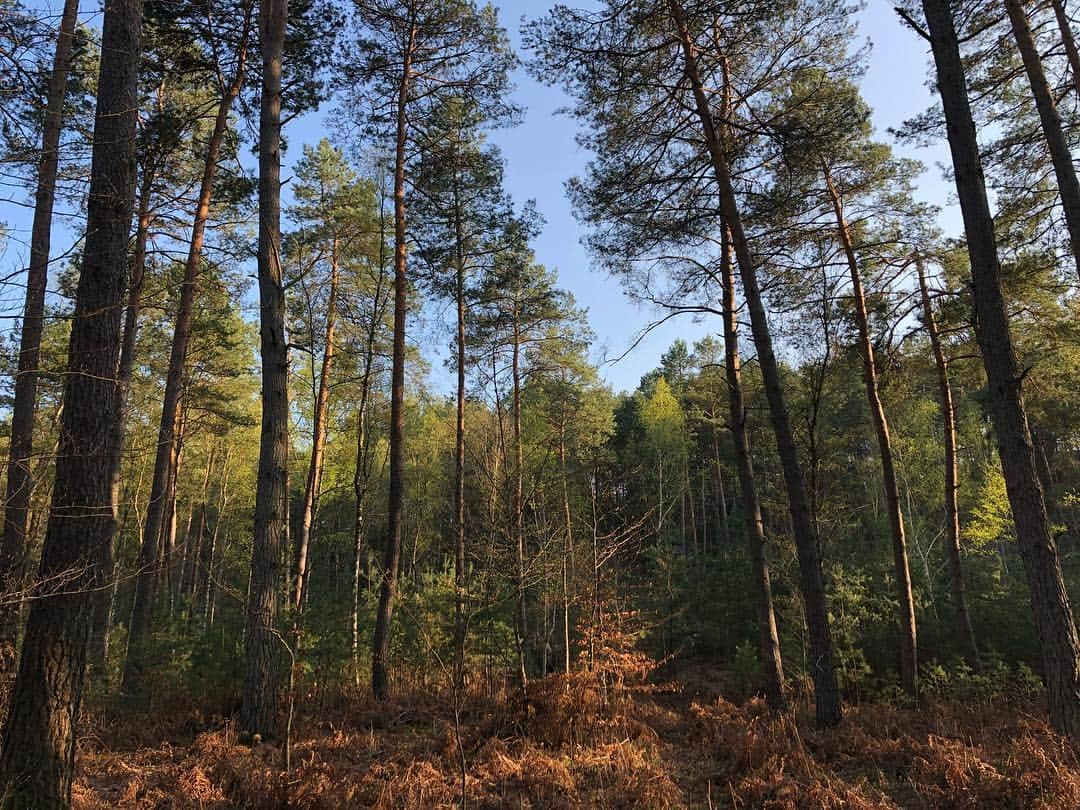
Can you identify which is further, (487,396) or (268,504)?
(487,396)

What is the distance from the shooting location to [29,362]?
5617 millimetres

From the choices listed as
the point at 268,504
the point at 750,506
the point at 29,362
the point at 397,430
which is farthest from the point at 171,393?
the point at 750,506

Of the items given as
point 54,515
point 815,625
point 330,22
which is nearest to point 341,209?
point 330,22

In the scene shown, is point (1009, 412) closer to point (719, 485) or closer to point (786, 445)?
point (786, 445)

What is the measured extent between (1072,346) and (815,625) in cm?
701

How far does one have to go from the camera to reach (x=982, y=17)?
25.1 feet

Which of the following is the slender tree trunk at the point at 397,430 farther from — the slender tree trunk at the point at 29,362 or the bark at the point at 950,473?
the bark at the point at 950,473

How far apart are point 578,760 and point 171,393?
7.79 meters

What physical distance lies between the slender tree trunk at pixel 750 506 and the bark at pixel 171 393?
7383 millimetres

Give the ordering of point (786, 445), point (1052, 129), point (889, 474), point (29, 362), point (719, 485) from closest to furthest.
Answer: point (29, 362) < point (786, 445) < point (1052, 129) < point (889, 474) < point (719, 485)

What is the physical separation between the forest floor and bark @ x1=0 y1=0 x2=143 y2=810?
0.60 m

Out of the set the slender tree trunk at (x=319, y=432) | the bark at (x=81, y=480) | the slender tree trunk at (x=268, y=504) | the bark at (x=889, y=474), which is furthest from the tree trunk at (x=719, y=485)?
the bark at (x=81, y=480)

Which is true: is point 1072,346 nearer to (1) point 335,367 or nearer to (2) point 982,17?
(2) point 982,17

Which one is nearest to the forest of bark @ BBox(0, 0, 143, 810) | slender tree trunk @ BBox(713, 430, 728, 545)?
bark @ BBox(0, 0, 143, 810)
